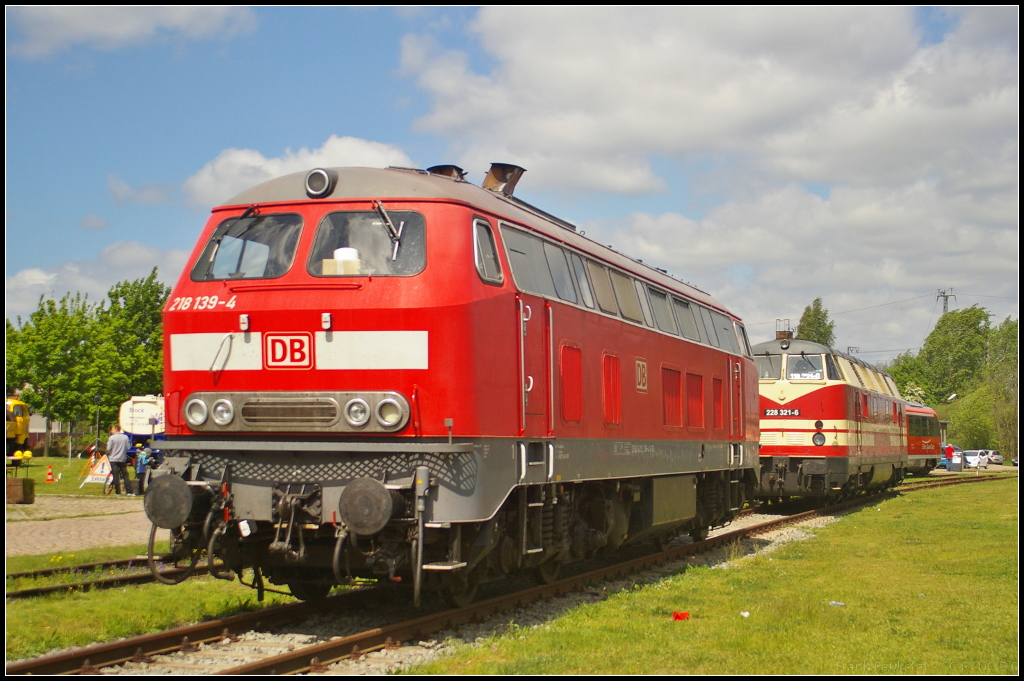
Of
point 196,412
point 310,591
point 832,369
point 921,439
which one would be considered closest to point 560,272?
point 196,412

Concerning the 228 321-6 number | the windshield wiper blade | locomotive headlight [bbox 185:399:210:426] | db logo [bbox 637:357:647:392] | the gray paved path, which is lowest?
the gray paved path

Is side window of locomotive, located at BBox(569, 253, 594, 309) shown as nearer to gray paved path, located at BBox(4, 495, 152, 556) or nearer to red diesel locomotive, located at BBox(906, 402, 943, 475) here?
gray paved path, located at BBox(4, 495, 152, 556)

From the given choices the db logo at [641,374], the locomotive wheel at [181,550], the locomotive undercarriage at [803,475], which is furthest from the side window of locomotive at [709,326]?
the locomotive wheel at [181,550]

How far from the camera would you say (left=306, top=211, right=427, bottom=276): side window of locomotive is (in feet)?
27.0

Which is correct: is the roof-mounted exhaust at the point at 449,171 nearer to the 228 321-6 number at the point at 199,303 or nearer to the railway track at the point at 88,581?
the 228 321-6 number at the point at 199,303

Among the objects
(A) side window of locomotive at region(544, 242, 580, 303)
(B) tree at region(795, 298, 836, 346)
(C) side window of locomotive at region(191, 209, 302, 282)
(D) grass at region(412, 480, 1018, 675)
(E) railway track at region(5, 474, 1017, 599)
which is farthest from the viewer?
(B) tree at region(795, 298, 836, 346)

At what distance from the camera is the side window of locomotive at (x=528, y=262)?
9.12m

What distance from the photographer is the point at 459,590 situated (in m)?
9.05

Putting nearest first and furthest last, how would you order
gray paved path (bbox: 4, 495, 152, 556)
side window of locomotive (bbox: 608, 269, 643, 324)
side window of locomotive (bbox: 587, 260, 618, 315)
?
side window of locomotive (bbox: 587, 260, 618, 315) → side window of locomotive (bbox: 608, 269, 643, 324) → gray paved path (bbox: 4, 495, 152, 556)

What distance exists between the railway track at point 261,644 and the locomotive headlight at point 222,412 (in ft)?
5.49

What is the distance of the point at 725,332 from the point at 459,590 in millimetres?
8650

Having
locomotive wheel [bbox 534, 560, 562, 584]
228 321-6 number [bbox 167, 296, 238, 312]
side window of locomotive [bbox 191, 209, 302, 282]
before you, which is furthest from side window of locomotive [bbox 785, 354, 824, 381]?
228 321-6 number [bbox 167, 296, 238, 312]

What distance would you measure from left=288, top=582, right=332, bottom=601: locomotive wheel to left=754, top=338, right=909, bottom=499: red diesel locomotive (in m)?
14.3

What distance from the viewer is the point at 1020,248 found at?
9.53m
